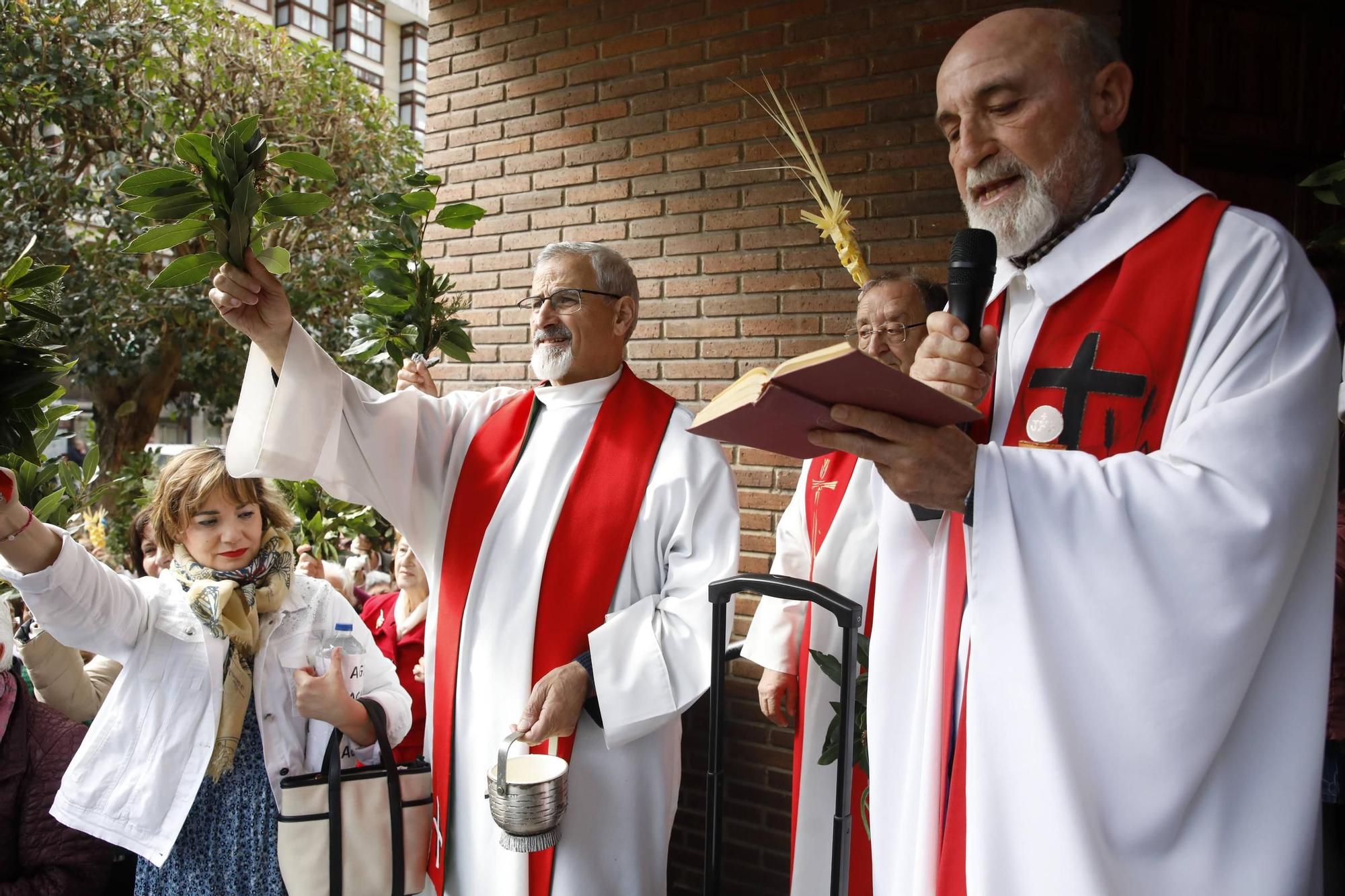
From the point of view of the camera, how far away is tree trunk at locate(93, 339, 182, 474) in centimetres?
893

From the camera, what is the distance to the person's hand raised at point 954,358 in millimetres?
1396

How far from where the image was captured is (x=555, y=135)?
4824mm

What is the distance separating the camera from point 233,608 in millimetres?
2547

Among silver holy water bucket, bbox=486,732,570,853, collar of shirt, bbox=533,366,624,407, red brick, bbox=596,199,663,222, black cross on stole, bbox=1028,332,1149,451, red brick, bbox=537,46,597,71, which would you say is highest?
red brick, bbox=537,46,597,71

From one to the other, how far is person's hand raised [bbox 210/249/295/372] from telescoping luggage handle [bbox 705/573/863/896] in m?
1.19

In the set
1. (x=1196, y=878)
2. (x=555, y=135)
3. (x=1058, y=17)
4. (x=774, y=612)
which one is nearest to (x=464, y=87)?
(x=555, y=135)

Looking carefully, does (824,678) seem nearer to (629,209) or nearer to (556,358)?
(556,358)

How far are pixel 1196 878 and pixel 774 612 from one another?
5.43ft

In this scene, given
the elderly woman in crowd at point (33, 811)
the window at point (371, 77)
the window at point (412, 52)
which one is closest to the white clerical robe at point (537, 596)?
the elderly woman in crowd at point (33, 811)

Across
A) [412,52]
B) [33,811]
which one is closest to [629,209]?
[33,811]

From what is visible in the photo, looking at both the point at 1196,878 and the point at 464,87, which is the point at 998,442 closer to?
the point at 1196,878

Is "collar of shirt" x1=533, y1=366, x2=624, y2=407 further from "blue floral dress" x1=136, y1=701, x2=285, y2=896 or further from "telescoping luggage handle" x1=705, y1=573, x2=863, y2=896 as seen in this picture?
"blue floral dress" x1=136, y1=701, x2=285, y2=896

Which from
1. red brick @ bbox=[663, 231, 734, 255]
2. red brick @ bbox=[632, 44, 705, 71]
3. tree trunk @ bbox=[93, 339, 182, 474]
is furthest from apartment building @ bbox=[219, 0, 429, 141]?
red brick @ bbox=[663, 231, 734, 255]

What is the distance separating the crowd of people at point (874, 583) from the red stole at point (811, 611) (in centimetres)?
2
